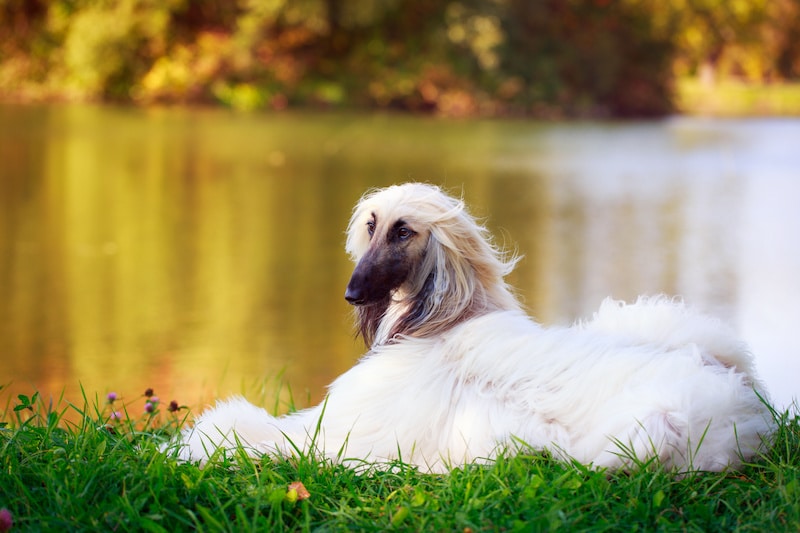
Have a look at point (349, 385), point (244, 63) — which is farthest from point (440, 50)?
point (349, 385)

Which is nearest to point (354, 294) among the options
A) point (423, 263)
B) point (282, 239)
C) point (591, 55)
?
point (423, 263)

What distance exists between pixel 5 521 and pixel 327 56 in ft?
108

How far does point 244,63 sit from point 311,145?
36.7 ft

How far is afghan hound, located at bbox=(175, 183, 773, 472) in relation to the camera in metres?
2.82

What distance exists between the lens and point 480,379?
297 centimetres

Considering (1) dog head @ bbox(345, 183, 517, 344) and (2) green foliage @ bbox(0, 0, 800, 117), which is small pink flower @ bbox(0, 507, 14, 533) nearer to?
(1) dog head @ bbox(345, 183, 517, 344)

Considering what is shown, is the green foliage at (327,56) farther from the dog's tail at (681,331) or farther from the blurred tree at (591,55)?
the dog's tail at (681,331)

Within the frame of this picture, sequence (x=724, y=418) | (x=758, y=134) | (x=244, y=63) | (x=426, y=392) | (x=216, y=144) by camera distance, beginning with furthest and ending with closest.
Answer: (x=244, y=63)
(x=758, y=134)
(x=216, y=144)
(x=426, y=392)
(x=724, y=418)

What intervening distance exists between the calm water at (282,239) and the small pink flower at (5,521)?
237 cm

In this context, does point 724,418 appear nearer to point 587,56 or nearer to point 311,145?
point 311,145

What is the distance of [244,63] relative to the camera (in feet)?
105

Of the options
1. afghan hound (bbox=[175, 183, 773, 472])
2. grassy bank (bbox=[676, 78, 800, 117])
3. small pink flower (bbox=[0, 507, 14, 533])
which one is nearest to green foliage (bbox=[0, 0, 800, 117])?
grassy bank (bbox=[676, 78, 800, 117])

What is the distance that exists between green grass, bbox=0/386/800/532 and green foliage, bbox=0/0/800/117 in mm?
29298

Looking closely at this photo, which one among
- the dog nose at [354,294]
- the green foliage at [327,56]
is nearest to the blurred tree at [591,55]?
the green foliage at [327,56]
